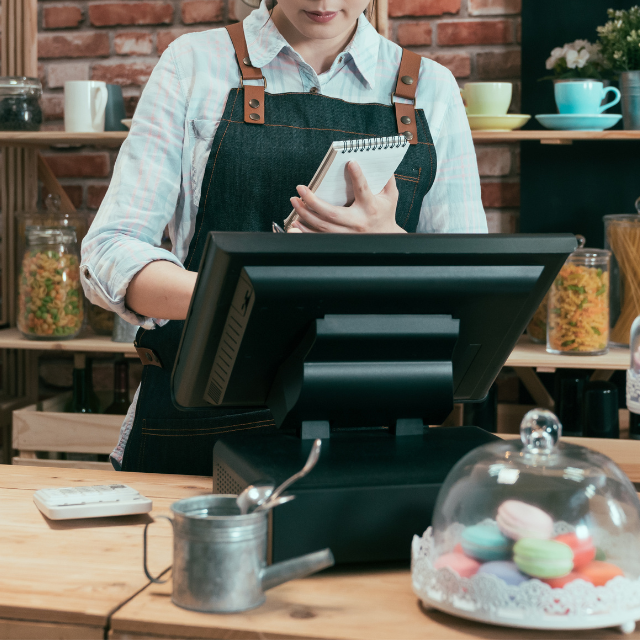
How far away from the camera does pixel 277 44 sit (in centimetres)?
127

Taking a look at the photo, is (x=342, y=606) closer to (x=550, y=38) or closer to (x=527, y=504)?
(x=527, y=504)

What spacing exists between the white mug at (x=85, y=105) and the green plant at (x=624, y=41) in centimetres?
133

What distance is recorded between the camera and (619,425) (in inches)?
85.1

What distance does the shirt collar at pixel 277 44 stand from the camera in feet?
4.17

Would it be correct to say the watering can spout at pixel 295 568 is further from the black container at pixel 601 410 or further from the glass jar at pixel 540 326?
the glass jar at pixel 540 326

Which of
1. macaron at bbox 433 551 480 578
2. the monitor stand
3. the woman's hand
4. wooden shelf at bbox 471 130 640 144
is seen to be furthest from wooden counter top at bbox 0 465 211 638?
wooden shelf at bbox 471 130 640 144

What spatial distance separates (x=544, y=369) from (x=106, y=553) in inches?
72.5

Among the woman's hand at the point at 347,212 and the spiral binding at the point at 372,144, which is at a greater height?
the spiral binding at the point at 372,144

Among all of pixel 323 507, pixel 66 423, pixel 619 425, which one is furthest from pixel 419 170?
pixel 66 423

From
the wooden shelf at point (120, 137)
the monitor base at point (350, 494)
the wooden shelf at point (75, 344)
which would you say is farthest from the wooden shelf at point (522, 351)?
the monitor base at point (350, 494)

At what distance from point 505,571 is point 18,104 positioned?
2106 millimetres

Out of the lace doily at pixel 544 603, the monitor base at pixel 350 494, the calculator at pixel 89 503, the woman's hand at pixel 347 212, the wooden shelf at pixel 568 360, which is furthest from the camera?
the wooden shelf at pixel 568 360

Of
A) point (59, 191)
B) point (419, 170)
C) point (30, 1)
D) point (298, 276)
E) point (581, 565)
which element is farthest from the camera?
point (59, 191)

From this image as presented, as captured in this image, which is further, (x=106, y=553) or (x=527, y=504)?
(x=106, y=553)
